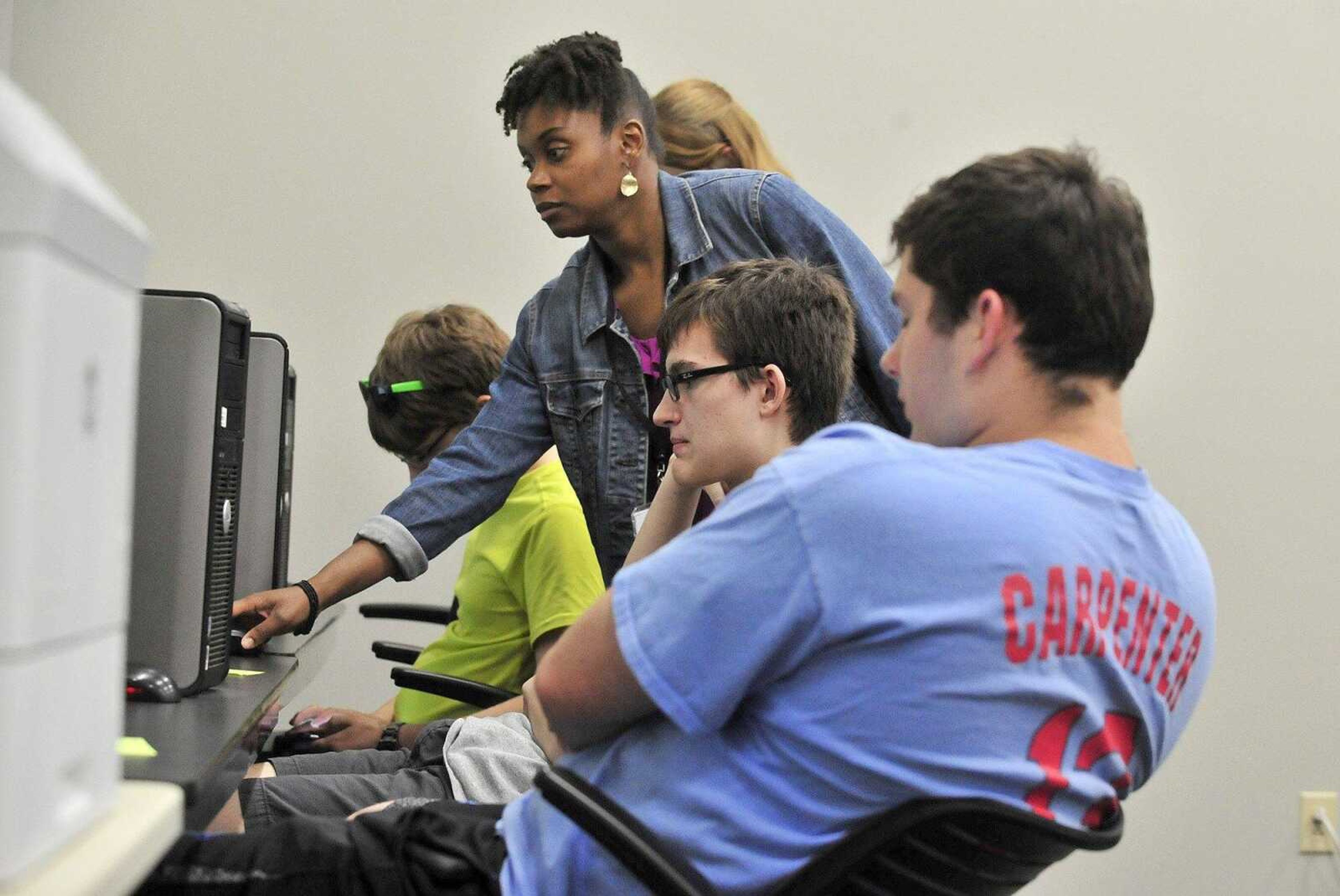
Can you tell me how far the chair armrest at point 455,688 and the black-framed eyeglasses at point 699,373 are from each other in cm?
61

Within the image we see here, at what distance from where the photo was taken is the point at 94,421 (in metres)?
0.69

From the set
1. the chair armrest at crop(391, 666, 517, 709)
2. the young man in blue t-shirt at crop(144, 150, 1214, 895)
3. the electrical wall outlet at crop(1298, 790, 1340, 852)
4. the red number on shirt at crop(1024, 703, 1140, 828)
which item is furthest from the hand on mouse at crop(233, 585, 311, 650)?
the electrical wall outlet at crop(1298, 790, 1340, 852)

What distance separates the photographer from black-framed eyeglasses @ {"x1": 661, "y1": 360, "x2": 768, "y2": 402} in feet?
5.27

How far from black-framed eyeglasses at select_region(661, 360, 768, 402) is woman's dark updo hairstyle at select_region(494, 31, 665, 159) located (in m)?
0.49

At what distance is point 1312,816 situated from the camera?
3238 mm

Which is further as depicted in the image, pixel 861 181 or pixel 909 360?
pixel 861 181

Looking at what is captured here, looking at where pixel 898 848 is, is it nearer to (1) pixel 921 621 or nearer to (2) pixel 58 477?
(1) pixel 921 621

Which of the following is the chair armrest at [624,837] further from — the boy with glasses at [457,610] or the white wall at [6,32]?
the white wall at [6,32]

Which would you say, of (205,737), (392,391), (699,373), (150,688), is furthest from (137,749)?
(392,391)

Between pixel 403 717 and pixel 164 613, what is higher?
pixel 164 613

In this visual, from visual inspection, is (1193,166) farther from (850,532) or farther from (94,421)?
(94,421)

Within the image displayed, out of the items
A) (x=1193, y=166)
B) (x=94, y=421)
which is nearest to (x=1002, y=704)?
(x=94, y=421)

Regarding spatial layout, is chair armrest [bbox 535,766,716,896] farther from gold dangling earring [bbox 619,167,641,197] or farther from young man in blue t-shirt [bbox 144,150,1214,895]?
gold dangling earring [bbox 619,167,641,197]

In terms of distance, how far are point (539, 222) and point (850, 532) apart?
8.24 ft
